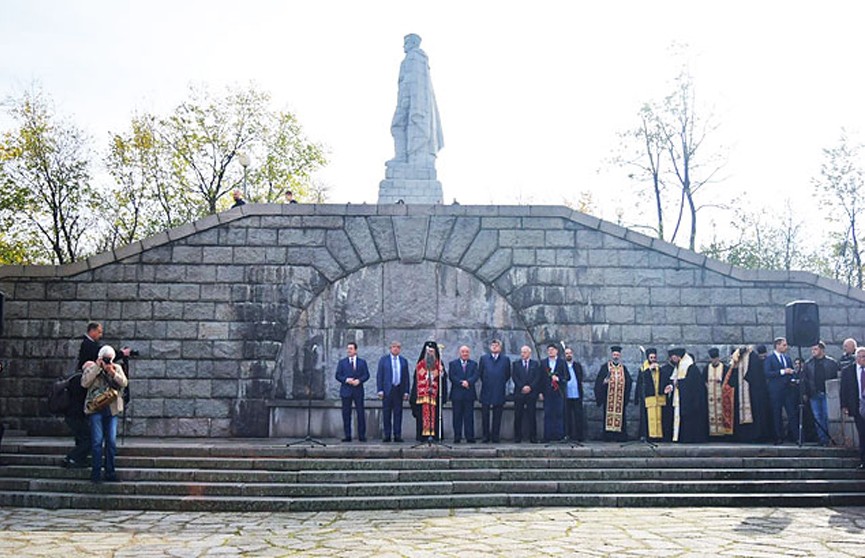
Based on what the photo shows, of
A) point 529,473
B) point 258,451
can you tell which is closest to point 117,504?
point 258,451

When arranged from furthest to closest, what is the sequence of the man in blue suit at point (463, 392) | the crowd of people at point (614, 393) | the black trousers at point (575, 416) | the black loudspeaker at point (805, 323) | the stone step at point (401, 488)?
1. the black trousers at point (575, 416)
2. the man in blue suit at point (463, 392)
3. the crowd of people at point (614, 393)
4. the black loudspeaker at point (805, 323)
5. the stone step at point (401, 488)

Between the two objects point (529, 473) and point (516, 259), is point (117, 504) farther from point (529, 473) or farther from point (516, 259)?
point (516, 259)

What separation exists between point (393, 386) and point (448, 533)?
5.67m

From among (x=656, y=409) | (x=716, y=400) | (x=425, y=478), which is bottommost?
(x=425, y=478)

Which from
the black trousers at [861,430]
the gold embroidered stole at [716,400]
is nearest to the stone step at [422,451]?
the black trousers at [861,430]

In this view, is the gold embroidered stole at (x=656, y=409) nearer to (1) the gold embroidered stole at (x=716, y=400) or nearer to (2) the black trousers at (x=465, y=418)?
(1) the gold embroidered stole at (x=716, y=400)

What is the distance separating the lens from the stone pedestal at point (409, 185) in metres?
17.2

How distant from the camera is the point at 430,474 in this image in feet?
35.4

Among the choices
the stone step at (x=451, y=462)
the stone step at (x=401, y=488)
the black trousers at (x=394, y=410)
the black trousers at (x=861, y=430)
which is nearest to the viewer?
the stone step at (x=401, y=488)

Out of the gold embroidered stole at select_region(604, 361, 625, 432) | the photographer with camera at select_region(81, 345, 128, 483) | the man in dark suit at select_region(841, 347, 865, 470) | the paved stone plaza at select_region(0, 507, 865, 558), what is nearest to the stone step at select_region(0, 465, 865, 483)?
the photographer with camera at select_region(81, 345, 128, 483)

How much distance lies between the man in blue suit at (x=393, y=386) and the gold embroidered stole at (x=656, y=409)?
4.00 m

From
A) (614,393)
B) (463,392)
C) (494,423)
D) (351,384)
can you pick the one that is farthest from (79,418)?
(614,393)

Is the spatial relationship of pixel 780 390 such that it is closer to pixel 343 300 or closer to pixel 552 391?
pixel 552 391

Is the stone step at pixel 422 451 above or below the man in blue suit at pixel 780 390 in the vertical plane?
below
